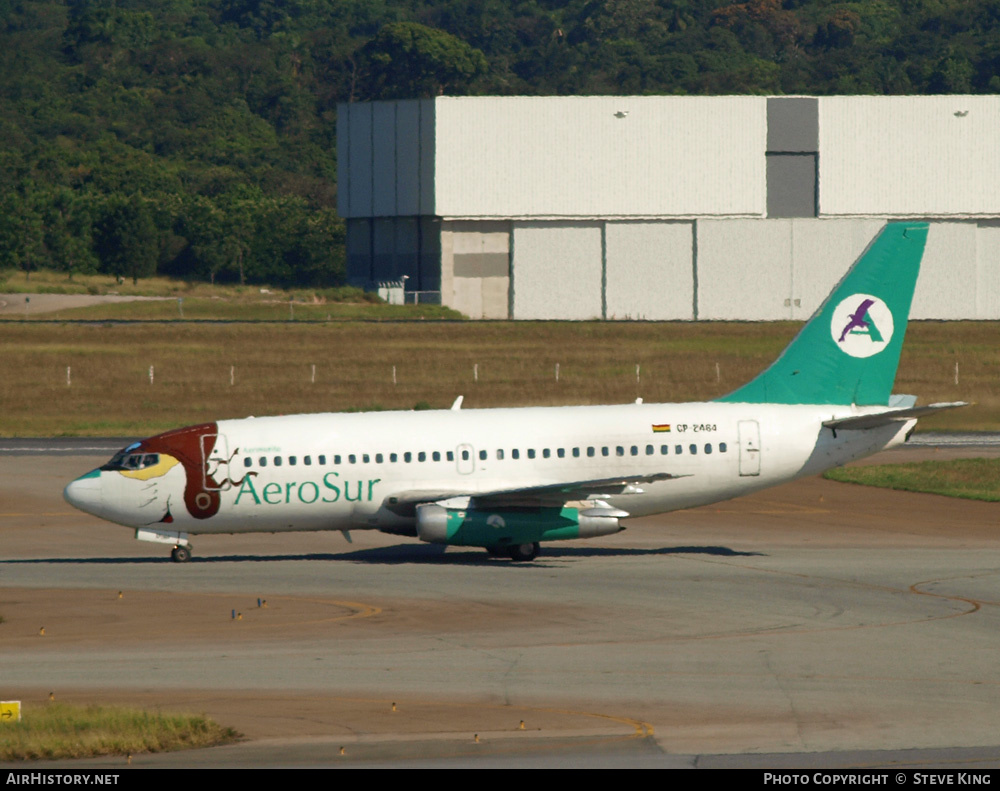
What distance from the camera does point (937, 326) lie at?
121 m

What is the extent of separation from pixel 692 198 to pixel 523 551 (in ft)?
312

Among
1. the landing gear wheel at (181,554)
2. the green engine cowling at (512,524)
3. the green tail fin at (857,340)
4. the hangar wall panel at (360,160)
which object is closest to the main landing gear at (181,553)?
the landing gear wheel at (181,554)

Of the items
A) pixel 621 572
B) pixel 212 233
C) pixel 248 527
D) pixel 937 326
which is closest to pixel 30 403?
pixel 248 527

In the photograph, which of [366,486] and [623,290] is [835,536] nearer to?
[366,486]

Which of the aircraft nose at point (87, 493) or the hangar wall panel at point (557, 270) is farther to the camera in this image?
the hangar wall panel at point (557, 270)

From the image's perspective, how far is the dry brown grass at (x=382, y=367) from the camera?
88938mm

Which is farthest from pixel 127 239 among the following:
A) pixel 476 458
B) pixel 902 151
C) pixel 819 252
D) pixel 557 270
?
pixel 476 458

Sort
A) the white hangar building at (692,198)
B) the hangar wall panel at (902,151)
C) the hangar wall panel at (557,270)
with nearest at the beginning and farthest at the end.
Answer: the white hangar building at (692,198) < the hangar wall panel at (902,151) < the hangar wall panel at (557,270)

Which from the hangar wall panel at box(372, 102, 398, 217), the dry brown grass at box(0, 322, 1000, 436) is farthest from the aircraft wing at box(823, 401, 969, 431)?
the hangar wall panel at box(372, 102, 398, 217)

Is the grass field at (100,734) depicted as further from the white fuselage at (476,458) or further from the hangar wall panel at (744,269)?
the hangar wall panel at (744,269)

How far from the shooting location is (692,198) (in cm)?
13300

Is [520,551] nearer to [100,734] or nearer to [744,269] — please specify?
[100,734]

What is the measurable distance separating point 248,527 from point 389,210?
337 feet

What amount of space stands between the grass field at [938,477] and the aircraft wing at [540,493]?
18186 millimetres
